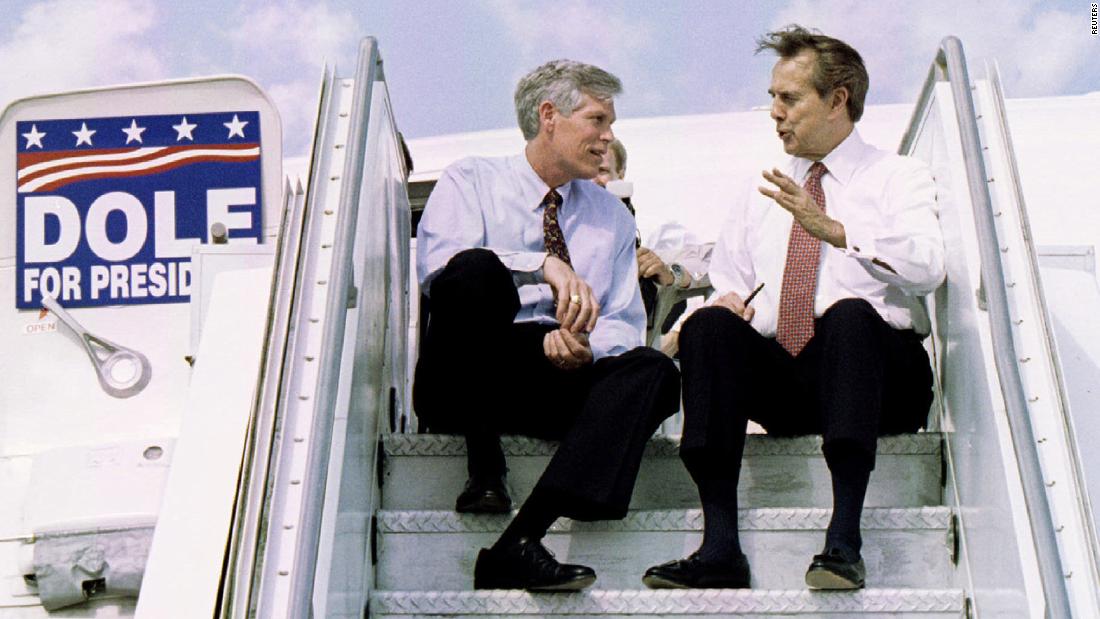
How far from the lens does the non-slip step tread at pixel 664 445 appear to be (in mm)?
3971

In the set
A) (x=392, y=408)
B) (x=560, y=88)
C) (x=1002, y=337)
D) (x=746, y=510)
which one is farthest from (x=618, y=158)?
(x=1002, y=337)

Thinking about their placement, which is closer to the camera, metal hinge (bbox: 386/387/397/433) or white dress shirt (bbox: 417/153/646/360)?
white dress shirt (bbox: 417/153/646/360)

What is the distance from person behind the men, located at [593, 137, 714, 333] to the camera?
4.92 metres

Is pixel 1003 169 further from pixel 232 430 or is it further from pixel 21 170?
pixel 21 170

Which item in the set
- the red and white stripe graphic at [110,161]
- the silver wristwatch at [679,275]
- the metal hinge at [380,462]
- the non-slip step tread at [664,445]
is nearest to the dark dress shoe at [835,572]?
the non-slip step tread at [664,445]

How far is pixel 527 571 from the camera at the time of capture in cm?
354

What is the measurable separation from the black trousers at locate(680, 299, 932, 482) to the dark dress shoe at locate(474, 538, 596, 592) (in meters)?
0.36

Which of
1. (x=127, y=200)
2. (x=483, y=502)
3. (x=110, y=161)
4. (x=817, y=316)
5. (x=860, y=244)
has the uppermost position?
(x=110, y=161)

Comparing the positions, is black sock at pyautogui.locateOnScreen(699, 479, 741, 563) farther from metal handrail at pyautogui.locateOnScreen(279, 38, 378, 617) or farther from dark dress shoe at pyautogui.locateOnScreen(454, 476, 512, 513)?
metal handrail at pyautogui.locateOnScreen(279, 38, 378, 617)

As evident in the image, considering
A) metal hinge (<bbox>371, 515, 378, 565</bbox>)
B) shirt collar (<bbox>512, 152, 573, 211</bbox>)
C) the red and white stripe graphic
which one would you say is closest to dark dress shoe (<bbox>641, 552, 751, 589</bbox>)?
metal hinge (<bbox>371, 515, 378, 565</bbox>)

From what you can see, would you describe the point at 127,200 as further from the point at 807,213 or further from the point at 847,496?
the point at 847,496

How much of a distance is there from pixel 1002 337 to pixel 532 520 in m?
0.97

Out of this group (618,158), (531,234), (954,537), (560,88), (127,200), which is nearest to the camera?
(954,537)

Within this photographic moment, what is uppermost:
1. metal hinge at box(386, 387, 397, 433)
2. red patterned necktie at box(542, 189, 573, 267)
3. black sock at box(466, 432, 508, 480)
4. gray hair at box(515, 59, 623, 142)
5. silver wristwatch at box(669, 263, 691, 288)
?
gray hair at box(515, 59, 623, 142)
